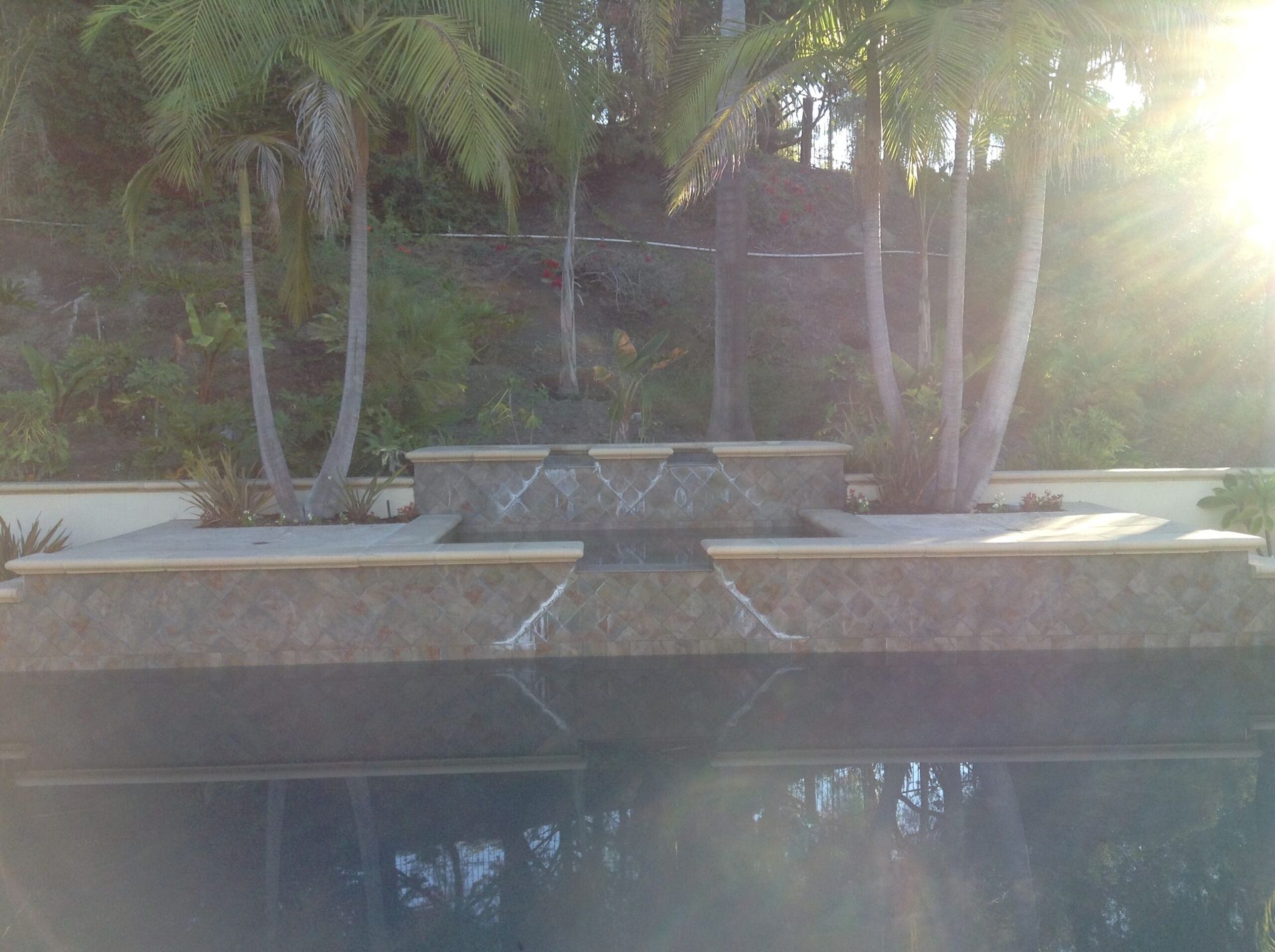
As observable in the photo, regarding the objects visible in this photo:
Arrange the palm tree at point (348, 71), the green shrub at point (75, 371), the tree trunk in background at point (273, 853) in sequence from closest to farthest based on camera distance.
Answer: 1. the tree trunk in background at point (273, 853)
2. the palm tree at point (348, 71)
3. the green shrub at point (75, 371)

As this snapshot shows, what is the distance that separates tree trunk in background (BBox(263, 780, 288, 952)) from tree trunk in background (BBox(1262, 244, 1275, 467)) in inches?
444

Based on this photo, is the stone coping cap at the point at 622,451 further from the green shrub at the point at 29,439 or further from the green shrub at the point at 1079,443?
the green shrub at the point at 29,439

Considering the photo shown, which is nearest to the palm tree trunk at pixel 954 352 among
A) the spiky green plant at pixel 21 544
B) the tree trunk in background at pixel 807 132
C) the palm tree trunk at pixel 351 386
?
the palm tree trunk at pixel 351 386

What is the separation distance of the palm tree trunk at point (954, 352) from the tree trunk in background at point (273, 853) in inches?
275

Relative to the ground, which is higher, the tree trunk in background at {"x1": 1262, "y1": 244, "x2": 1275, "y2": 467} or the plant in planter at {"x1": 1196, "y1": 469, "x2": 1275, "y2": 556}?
the tree trunk in background at {"x1": 1262, "y1": 244, "x2": 1275, "y2": 467}

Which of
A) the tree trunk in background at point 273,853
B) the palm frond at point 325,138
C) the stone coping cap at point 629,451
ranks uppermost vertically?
the palm frond at point 325,138

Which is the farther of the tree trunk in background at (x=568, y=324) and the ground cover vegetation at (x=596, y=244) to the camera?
the tree trunk in background at (x=568, y=324)

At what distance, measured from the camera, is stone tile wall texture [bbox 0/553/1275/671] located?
7176 mm

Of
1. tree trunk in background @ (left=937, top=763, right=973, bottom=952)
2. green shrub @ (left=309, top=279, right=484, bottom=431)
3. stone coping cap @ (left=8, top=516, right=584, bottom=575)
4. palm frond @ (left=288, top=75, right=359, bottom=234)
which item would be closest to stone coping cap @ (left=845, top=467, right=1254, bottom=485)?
stone coping cap @ (left=8, top=516, right=584, bottom=575)

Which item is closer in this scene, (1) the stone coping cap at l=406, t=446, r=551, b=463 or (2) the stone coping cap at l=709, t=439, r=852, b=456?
(1) the stone coping cap at l=406, t=446, r=551, b=463

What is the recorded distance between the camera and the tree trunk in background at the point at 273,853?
366cm

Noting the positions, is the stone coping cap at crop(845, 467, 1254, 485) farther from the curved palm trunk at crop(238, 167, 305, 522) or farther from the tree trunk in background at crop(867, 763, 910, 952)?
the curved palm trunk at crop(238, 167, 305, 522)

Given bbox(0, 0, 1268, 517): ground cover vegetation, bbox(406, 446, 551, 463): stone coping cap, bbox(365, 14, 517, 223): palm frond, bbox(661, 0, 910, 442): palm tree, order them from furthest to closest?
1. bbox(406, 446, 551, 463): stone coping cap
2. bbox(661, 0, 910, 442): palm tree
3. bbox(0, 0, 1268, 517): ground cover vegetation
4. bbox(365, 14, 517, 223): palm frond

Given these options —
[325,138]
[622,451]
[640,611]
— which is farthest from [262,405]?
[640,611]
